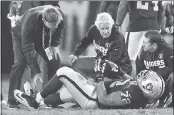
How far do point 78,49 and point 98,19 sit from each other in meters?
0.34

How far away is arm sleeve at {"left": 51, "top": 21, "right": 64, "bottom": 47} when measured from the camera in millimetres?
3457

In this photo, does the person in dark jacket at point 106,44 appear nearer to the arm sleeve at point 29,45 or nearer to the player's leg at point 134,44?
the player's leg at point 134,44

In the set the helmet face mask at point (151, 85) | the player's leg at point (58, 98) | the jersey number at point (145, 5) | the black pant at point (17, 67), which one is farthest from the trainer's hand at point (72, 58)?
the jersey number at point (145, 5)

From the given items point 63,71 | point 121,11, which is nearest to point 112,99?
point 63,71

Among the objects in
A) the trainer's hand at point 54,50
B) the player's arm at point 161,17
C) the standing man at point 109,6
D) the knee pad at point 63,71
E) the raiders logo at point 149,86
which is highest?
the standing man at point 109,6

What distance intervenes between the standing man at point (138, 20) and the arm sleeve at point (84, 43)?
0.28 metres

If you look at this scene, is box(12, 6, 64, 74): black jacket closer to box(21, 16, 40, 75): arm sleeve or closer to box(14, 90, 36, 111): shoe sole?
box(21, 16, 40, 75): arm sleeve

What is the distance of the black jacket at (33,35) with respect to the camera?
3.43 meters

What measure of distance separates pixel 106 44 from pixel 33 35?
69 cm

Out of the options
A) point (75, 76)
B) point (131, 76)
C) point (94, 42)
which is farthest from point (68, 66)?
point (131, 76)

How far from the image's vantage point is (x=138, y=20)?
356cm

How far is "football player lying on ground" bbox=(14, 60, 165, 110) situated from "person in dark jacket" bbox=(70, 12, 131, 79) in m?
0.09

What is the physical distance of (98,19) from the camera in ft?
11.3

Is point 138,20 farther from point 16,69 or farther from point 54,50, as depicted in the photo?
point 16,69
